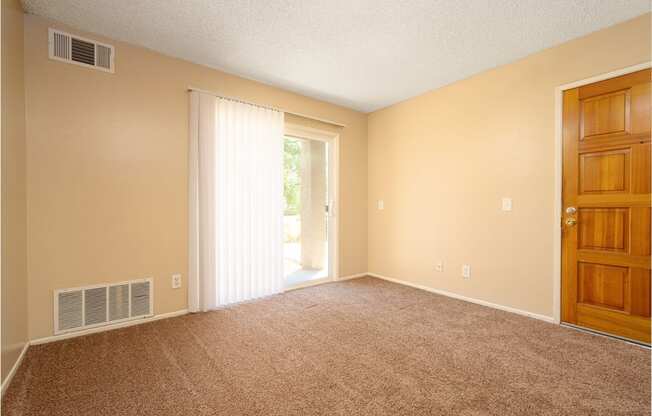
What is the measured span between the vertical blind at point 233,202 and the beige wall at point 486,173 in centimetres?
168

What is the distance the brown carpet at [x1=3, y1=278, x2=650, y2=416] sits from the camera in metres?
1.51

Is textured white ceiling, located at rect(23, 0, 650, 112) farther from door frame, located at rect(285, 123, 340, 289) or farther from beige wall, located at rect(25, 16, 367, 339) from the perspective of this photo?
door frame, located at rect(285, 123, 340, 289)

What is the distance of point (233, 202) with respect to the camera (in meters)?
3.09

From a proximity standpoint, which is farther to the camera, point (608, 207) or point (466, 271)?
point (466, 271)

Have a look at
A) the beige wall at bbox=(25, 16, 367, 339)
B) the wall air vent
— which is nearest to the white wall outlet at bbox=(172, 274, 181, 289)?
the beige wall at bbox=(25, 16, 367, 339)

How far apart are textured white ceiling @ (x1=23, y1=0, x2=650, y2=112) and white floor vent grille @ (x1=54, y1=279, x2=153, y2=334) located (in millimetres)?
2115

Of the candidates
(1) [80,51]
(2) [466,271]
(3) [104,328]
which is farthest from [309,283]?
(1) [80,51]

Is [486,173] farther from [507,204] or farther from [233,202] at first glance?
[233,202]

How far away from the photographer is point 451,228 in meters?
3.38

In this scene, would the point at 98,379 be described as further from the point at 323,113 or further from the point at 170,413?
the point at 323,113

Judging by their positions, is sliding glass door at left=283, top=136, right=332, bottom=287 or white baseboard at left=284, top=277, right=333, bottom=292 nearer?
white baseboard at left=284, top=277, right=333, bottom=292

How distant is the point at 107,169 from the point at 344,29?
2272 millimetres

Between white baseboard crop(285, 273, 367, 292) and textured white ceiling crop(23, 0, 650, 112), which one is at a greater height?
textured white ceiling crop(23, 0, 650, 112)

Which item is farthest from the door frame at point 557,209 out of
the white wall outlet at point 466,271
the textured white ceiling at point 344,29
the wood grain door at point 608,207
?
the white wall outlet at point 466,271
